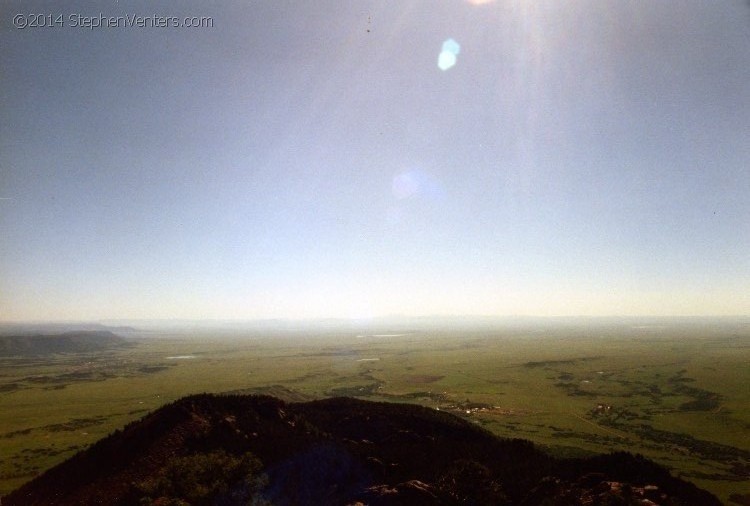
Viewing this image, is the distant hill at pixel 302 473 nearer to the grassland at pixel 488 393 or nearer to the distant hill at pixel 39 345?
the grassland at pixel 488 393

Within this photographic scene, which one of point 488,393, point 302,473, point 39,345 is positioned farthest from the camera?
point 39,345

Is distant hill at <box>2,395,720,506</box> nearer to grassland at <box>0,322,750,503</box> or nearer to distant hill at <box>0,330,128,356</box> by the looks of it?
grassland at <box>0,322,750,503</box>

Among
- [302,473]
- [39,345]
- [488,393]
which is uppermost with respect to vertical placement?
[302,473]

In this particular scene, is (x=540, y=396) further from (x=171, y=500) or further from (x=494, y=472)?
(x=171, y=500)

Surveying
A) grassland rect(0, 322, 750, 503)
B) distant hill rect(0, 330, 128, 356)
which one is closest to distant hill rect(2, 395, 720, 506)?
grassland rect(0, 322, 750, 503)

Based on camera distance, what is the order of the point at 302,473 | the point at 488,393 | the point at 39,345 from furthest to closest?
1. the point at 39,345
2. the point at 488,393
3. the point at 302,473

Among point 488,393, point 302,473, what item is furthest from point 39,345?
point 302,473

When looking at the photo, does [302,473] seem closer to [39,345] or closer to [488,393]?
[488,393]

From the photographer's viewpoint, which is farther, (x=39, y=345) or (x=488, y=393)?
(x=39, y=345)
